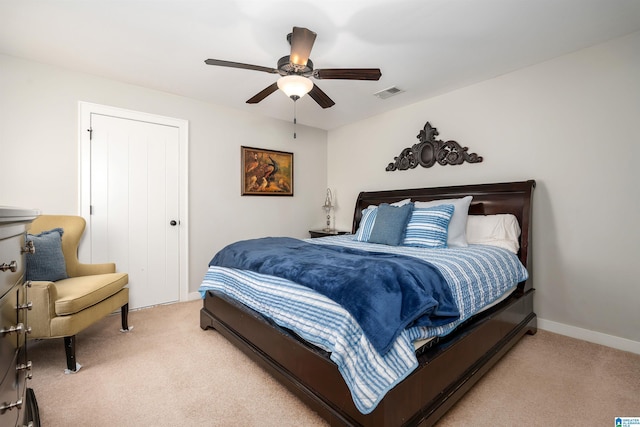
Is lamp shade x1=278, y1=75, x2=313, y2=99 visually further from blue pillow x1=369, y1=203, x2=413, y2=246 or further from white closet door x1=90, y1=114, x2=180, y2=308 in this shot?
white closet door x1=90, y1=114, x2=180, y2=308

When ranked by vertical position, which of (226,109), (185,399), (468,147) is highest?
(226,109)

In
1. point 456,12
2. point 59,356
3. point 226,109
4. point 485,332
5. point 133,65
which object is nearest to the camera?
point 485,332

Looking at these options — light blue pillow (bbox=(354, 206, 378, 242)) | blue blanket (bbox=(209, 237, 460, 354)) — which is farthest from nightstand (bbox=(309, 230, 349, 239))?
blue blanket (bbox=(209, 237, 460, 354))

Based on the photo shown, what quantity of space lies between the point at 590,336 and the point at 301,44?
10.9 feet

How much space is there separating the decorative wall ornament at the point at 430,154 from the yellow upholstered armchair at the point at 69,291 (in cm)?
337

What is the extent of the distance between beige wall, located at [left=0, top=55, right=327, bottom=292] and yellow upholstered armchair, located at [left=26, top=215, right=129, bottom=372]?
12.3 inches

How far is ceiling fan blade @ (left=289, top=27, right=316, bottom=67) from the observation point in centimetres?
186

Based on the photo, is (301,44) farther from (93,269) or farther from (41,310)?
(93,269)

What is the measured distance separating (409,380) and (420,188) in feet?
8.76

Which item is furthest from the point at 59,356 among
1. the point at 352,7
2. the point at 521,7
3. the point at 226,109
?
the point at 521,7

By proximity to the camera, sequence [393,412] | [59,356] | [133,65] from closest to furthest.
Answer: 1. [393,412]
2. [59,356]
3. [133,65]

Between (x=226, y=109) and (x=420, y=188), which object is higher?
(x=226, y=109)

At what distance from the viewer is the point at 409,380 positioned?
4.48 feet

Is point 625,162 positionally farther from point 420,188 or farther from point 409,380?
point 409,380
